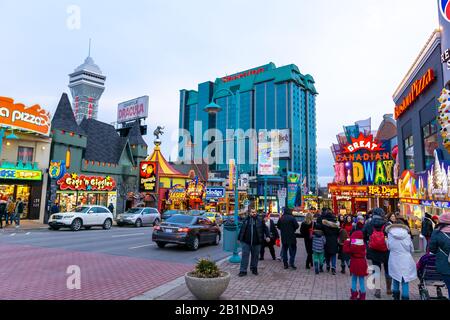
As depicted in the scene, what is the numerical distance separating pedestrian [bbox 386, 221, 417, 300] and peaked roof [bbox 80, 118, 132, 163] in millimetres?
31411

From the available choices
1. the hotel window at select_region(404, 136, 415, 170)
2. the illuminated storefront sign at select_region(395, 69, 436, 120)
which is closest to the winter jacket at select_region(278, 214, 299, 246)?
the illuminated storefront sign at select_region(395, 69, 436, 120)

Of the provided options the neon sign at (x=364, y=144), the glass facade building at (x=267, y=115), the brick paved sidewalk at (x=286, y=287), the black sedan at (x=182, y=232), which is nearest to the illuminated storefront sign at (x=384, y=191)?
the neon sign at (x=364, y=144)

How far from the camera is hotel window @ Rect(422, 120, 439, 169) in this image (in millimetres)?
19516

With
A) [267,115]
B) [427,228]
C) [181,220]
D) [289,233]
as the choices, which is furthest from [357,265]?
[267,115]

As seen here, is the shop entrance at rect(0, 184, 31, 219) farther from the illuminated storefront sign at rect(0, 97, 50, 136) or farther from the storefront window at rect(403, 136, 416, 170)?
the storefront window at rect(403, 136, 416, 170)

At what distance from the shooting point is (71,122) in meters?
29.9

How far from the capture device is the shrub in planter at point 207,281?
6016 mm

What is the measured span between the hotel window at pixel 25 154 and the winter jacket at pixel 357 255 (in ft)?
86.9

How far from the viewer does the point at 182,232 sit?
44.6 ft

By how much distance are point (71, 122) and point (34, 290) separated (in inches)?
1025

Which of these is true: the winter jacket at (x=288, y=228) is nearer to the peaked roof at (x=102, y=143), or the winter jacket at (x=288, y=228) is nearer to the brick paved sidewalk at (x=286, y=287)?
the brick paved sidewalk at (x=286, y=287)
